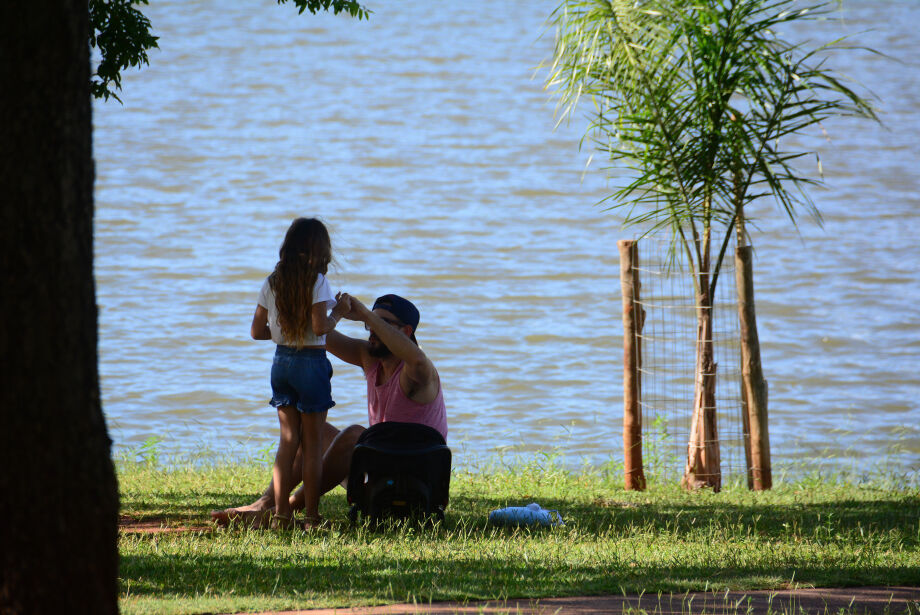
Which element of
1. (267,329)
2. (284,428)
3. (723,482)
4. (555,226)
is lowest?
(723,482)

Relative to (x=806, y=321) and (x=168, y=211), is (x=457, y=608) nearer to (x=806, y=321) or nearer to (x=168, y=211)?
(x=806, y=321)

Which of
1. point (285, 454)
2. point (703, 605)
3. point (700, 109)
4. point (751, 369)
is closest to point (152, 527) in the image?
point (285, 454)

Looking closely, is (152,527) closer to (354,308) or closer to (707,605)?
(354,308)

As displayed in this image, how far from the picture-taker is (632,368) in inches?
330

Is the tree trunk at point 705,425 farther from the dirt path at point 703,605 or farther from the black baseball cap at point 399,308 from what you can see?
the dirt path at point 703,605

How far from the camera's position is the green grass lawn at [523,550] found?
4.64 metres

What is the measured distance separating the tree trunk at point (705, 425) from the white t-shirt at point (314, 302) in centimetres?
336

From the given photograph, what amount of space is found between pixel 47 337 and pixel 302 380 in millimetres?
3079

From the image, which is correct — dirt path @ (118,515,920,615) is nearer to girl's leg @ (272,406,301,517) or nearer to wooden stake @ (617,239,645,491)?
girl's leg @ (272,406,301,517)

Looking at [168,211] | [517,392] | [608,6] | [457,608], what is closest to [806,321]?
[517,392]

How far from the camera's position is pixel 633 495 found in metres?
7.99

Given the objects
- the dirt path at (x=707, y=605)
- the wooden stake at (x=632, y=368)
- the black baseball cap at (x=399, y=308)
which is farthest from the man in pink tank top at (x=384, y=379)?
the wooden stake at (x=632, y=368)

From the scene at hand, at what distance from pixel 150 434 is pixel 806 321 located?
9443 millimetres

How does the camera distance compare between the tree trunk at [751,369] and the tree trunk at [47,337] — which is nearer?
the tree trunk at [47,337]
